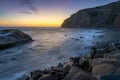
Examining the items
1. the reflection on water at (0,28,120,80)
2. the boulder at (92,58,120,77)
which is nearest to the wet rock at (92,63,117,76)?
the boulder at (92,58,120,77)

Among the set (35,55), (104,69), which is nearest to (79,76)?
(104,69)

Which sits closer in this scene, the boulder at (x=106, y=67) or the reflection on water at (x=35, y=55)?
the boulder at (x=106, y=67)

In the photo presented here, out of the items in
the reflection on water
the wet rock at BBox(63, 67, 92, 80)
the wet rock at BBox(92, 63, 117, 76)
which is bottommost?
the reflection on water

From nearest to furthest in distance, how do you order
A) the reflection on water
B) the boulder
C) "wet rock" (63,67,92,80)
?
the boulder, "wet rock" (63,67,92,80), the reflection on water

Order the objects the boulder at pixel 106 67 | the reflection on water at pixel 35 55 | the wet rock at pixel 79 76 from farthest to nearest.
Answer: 1. the reflection on water at pixel 35 55
2. the wet rock at pixel 79 76
3. the boulder at pixel 106 67

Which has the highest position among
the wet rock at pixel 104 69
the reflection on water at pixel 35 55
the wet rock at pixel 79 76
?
the wet rock at pixel 104 69

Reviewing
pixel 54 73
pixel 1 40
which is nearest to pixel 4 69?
pixel 54 73

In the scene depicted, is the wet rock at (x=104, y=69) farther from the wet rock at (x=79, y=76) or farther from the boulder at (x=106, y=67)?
the wet rock at (x=79, y=76)

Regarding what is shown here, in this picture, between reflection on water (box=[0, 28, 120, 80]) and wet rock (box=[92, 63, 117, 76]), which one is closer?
wet rock (box=[92, 63, 117, 76])

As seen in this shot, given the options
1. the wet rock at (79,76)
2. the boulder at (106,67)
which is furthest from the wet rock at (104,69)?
the wet rock at (79,76)

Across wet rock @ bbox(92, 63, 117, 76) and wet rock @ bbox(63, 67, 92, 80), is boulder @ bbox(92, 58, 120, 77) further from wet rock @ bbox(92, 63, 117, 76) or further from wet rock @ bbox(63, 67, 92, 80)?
wet rock @ bbox(63, 67, 92, 80)

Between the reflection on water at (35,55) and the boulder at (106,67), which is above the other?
the boulder at (106,67)

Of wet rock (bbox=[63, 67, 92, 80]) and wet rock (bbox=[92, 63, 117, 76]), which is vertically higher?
wet rock (bbox=[92, 63, 117, 76])

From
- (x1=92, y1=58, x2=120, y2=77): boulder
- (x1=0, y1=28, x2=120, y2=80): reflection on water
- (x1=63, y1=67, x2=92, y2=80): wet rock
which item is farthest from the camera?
(x1=0, y1=28, x2=120, y2=80): reflection on water
